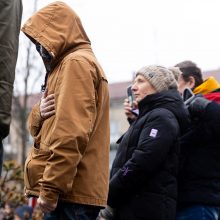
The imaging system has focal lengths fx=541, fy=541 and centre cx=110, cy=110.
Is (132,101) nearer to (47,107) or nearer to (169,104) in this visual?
(169,104)

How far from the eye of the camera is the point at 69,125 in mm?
3176

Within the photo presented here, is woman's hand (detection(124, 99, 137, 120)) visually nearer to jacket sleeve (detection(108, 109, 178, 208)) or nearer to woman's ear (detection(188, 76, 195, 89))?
woman's ear (detection(188, 76, 195, 89))

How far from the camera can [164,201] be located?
396cm

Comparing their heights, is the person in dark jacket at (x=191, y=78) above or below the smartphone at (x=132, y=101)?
above

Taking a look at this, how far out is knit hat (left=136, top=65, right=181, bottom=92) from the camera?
4.43 meters

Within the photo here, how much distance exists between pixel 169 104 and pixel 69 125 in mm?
1313

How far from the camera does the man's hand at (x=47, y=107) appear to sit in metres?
3.40

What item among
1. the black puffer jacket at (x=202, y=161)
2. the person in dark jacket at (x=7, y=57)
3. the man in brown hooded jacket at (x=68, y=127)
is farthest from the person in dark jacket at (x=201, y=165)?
the person in dark jacket at (x=7, y=57)

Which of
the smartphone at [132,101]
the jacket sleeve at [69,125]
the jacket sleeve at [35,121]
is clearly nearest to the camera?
the jacket sleeve at [69,125]

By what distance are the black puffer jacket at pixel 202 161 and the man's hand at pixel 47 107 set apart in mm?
1486

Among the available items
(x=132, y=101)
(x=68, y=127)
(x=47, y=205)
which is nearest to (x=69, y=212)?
(x=47, y=205)

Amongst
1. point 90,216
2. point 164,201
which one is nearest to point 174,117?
point 164,201

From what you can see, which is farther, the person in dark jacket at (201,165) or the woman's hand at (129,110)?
the woman's hand at (129,110)

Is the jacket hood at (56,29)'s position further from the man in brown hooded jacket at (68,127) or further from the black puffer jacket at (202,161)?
the black puffer jacket at (202,161)
